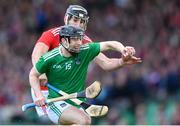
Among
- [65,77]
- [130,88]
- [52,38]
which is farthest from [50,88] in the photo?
[130,88]

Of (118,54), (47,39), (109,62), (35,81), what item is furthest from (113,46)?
(118,54)

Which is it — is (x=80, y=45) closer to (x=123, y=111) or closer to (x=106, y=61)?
(x=106, y=61)

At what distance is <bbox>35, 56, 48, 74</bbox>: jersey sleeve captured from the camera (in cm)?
1114

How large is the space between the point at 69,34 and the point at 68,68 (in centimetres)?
45

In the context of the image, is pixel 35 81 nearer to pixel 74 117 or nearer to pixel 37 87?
pixel 37 87

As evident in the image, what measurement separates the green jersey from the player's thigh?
267 millimetres

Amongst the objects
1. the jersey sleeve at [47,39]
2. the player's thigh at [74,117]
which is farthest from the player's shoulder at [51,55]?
the jersey sleeve at [47,39]

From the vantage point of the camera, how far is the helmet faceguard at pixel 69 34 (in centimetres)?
1100

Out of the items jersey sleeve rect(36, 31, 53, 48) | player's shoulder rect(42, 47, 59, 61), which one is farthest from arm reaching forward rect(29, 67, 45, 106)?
jersey sleeve rect(36, 31, 53, 48)

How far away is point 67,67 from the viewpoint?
11.2 meters

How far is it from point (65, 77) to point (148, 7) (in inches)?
375

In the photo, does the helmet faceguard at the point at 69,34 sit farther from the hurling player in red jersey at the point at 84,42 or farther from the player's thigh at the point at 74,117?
the player's thigh at the point at 74,117

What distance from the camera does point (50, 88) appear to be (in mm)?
11469

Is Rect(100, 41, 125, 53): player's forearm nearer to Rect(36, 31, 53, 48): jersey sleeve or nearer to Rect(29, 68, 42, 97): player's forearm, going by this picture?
Rect(29, 68, 42, 97): player's forearm
